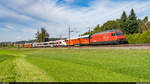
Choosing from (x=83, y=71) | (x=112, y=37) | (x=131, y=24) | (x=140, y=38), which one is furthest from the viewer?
(x=131, y=24)

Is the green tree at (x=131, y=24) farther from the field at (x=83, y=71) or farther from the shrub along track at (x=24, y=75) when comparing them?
the shrub along track at (x=24, y=75)

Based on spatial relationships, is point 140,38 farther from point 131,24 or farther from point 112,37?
point 131,24

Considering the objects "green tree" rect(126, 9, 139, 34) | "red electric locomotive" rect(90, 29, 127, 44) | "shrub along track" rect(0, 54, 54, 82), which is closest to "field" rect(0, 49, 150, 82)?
"shrub along track" rect(0, 54, 54, 82)

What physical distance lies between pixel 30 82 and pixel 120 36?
2483cm

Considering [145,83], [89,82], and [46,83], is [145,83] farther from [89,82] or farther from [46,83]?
[46,83]

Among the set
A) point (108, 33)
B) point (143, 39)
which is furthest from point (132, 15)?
point (108, 33)

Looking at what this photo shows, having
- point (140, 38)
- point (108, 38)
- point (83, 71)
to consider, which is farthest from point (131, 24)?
point (83, 71)

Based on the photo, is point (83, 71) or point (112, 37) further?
point (112, 37)

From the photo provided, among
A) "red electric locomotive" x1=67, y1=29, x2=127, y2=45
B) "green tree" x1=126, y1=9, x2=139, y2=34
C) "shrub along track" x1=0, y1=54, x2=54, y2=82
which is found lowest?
"shrub along track" x1=0, y1=54, x2=54, y2=82

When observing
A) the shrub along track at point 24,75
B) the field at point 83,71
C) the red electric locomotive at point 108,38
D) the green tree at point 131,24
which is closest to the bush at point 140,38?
the red electric locomotive at point 108,38

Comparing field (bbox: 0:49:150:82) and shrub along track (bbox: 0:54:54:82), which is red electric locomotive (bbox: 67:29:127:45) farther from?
shrub along track (bbox: 0:54:54:82)

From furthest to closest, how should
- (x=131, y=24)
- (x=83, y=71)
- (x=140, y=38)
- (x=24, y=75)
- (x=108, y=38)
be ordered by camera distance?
(x=131, y=24)
(x=140, y=38)
(x=108, y=38)
(x=83, y=71)
(x=24, y=75)

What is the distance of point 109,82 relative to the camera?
4934mm

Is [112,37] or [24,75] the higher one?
Answer: [112,37]
